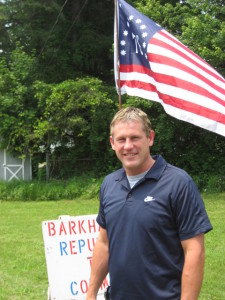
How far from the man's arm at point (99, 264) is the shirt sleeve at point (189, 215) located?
2.12 feet

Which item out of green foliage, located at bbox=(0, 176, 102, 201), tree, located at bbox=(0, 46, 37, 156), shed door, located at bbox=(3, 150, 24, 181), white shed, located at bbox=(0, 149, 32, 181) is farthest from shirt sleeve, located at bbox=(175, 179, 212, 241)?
shed door, located at bbox=(3, 150, 24, 181)

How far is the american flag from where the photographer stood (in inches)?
191

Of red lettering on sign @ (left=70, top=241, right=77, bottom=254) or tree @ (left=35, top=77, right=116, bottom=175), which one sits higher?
tree @ (left=35, top=77, right=116, bottom=175)

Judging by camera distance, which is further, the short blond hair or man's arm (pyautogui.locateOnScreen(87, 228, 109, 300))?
man's arm (pyautogui.locateOnScreen(87, 228, 109, 300))

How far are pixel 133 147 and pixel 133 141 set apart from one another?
0.12 feet

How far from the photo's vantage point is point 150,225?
237 centimetres

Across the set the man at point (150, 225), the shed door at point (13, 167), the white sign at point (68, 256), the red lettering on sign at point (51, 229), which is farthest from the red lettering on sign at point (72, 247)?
the shed door at point (13, 167)

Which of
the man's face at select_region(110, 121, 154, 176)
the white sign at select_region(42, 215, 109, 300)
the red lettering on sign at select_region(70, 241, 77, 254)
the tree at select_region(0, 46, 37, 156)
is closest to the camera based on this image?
the man's face at select_region(110, 121, 154, 176)

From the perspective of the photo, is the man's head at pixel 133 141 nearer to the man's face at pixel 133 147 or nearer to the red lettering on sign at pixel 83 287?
the man's face at pixel 133 147

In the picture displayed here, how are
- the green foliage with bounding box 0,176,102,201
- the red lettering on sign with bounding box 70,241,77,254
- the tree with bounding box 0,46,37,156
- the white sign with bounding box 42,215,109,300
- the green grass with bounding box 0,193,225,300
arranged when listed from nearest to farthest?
1. the white sign with bounding box 42,215,109,300
2. the red lettering on sign with bounding box 70,241,77,254
3. the green grass with bounding box 0,193,225,300
4. the green foliage with bounding box 0,176,102,201
5. the tree with bounding box 0,46,37,156

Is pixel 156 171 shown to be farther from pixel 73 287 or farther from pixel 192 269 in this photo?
pixel 73 287

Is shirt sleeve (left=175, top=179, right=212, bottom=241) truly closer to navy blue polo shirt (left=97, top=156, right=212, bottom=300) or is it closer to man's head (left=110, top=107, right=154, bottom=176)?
navy blue polo shirt (left=97, top=156, right=212, bottom=300)

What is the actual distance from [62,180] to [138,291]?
50.9ft

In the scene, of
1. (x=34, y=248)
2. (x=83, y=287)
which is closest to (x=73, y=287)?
(x=83, y=287)
